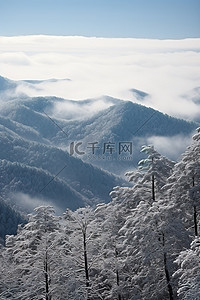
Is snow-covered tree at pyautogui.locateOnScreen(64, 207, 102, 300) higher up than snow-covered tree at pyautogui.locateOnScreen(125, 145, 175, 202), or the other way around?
snow-covered tree at pyautogui.locateOnScreen(125, 145, 175, 202)

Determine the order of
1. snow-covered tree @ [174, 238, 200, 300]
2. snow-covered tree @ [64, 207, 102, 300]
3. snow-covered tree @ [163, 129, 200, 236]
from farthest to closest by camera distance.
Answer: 1. snow-covered tree @ [163, 129, 200, 236]
2. snow-covered tree @ [64, 207, 102, 300]
3. snow-covered tree @ [174, 238, 200, 300]

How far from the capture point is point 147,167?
29078 mm

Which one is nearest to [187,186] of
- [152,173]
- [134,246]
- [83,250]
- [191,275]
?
[152,173]

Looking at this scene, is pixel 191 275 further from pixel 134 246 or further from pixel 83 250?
pixel 83 250

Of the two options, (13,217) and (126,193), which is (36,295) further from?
(13,217)

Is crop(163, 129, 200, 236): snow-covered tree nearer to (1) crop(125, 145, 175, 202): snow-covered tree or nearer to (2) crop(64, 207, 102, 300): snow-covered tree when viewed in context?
(1) crop(125, 145, 175, 202): snow-covered tree

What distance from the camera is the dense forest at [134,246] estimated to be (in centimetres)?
2455

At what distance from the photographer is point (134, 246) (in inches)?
1006

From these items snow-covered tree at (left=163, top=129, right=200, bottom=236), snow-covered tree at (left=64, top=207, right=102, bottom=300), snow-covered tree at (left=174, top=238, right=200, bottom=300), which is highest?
snow-covered tree at (left=163, top=129, right=200, bottom=236)

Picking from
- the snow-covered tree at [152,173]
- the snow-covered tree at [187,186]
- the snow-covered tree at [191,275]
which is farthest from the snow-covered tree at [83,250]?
the snow-covered tree at [191,275]

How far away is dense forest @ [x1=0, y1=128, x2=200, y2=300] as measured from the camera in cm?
2455

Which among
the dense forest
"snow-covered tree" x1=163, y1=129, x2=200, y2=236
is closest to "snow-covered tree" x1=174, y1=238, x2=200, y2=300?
the dense forest

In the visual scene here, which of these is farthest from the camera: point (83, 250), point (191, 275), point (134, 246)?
point (83, 250)

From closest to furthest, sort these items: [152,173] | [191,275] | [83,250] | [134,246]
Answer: [191,275] → [134,246] → [83,250] → [152,173]
